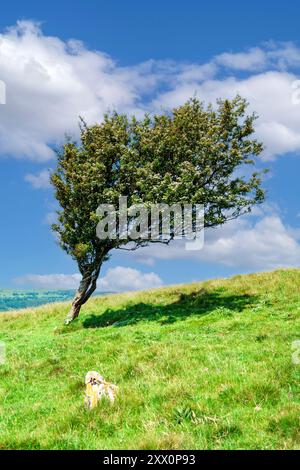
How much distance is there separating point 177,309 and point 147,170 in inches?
433

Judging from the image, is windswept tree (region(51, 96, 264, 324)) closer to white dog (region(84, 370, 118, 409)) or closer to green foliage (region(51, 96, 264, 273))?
green foliage (region(51, 96, 264, 273))

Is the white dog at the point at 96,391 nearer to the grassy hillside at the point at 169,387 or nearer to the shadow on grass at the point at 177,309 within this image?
the grassy hillside at the point at 169,387

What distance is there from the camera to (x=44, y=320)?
39750 mm

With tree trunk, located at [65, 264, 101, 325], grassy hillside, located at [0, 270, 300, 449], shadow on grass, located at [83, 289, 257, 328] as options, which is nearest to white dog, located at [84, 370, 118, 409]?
grassy hillside, located at [0, 270, 300, 449]

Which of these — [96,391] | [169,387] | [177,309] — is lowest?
[96,391]

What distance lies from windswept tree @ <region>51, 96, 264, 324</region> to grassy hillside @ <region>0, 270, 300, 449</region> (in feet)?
29.1

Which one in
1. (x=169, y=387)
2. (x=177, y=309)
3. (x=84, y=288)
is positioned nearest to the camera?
(x=169, y=387)

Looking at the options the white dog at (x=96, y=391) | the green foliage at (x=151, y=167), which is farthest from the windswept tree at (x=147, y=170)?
the white dog at (x=96, y=391)

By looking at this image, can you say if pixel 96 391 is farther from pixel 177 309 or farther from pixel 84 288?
pixel 84 288

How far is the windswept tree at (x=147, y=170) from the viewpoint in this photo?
33906 mm

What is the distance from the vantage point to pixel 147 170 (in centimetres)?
3406

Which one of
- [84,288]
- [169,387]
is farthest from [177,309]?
[169,387]

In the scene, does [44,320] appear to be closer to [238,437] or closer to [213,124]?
[213,124]
